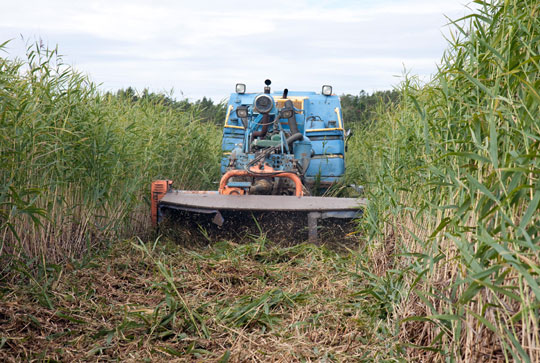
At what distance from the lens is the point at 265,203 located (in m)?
5.70

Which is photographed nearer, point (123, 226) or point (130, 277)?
point (130, 277)

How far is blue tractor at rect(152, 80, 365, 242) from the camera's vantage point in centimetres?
570

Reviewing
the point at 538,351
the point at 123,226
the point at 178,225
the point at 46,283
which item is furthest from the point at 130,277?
the point at 538,351

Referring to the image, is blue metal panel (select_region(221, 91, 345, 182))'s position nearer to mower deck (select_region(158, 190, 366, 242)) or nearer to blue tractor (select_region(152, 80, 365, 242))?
blue tractor (select_region(152, 80, 365, 242))

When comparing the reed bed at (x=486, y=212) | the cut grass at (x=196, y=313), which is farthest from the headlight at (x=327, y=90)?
the reed bed at (x=486, y=212)

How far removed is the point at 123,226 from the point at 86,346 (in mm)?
2455

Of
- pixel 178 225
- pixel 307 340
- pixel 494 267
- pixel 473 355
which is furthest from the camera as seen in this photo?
pixel 178 225

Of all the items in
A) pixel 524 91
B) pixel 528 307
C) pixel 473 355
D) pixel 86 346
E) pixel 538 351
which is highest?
pixel 524 91

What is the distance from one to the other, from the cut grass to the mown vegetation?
1 centimetres

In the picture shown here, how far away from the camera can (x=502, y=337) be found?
6.66 ft

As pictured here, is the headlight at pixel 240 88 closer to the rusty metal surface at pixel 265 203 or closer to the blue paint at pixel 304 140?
the blue paint at pixel 304 140

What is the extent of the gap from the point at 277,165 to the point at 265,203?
33.2 inches

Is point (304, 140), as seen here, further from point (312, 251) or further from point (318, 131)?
point (312, 251)

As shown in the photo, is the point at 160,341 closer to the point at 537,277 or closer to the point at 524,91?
the point at 537,277
